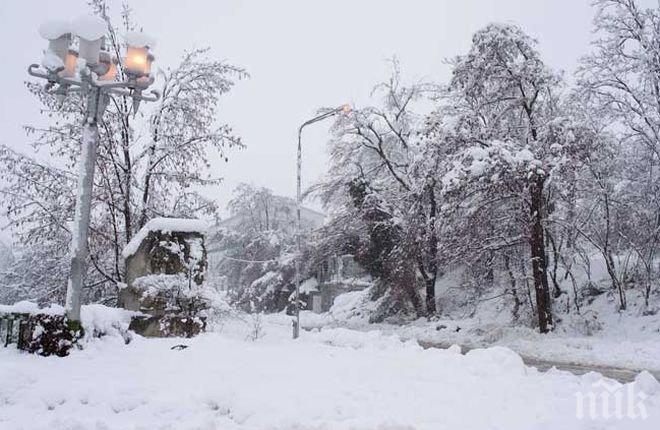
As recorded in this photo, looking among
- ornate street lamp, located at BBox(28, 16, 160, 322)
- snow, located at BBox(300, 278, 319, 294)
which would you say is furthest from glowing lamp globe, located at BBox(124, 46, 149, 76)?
snow, located at BBox(300, 278, 319, 294)

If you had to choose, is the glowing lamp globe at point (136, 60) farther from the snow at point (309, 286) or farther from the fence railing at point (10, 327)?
the snow at point (309, 286)

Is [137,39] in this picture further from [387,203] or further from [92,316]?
[387,203]

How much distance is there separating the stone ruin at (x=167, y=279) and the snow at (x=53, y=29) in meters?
4.06

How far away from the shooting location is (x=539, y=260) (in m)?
16.7

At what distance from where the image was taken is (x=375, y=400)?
5.60 m

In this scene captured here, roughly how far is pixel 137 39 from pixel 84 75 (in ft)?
3.19

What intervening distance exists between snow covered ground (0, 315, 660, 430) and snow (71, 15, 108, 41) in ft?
15.0

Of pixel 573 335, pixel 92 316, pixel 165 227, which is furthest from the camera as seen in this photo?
pixel 573 335

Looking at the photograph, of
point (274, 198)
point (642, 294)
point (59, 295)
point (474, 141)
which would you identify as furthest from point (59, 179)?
point (274, 198)

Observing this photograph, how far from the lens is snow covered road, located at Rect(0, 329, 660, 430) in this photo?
478 cm

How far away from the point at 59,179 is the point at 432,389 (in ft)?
45.1
